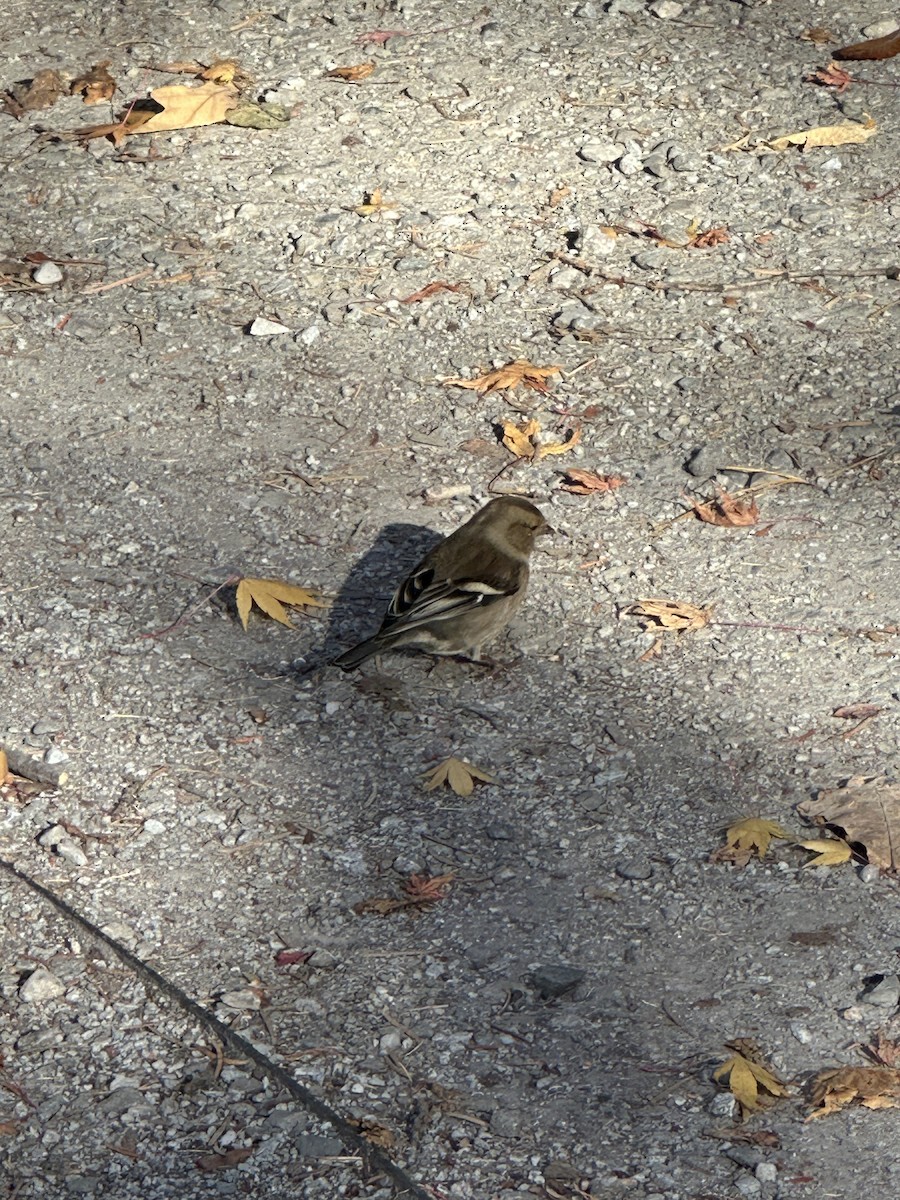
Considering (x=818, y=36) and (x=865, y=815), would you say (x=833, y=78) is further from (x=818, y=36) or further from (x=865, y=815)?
(x=865, y=815)

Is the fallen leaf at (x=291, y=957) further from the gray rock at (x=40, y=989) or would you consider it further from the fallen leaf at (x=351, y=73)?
the fallen leaf at (x=351, y=73)

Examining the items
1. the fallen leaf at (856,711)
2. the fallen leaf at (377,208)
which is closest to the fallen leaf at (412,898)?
the fallen leaf at (856,711)

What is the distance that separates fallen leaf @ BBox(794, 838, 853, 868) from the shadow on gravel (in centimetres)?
167

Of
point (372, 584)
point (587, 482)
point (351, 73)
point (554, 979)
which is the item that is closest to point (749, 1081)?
point (554, 979)

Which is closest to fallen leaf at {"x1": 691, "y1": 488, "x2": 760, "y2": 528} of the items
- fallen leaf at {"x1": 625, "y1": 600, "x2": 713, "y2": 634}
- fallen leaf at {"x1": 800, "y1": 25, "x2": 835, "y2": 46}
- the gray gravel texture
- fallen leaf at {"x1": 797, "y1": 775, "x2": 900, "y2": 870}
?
the gray gravel texture

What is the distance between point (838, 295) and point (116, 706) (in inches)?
141

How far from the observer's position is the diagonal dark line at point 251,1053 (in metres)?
3.52

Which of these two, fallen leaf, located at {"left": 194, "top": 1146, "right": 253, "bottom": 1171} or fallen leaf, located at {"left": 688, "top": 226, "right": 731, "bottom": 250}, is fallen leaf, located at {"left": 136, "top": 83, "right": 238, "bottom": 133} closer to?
fallen leaf, located at {"left": 688, "top": 226, "right": 731, "bottom": 250}

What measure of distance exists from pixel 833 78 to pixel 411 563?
3.87 m

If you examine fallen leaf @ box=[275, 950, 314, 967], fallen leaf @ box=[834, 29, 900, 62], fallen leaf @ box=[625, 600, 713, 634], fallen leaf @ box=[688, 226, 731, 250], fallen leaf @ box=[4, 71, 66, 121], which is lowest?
fallen leaf @ box=[625, 600, 713, 634]

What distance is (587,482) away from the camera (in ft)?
19.2

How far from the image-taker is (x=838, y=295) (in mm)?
6664

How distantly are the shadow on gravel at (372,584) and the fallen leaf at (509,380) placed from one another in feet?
2.87

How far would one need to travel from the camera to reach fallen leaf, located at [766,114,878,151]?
750 cm
